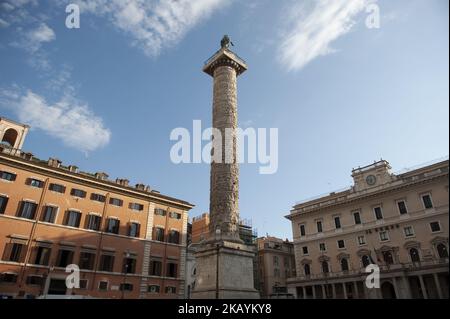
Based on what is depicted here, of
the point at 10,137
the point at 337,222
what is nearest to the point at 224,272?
the point at 337,222

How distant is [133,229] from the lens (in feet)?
81.4

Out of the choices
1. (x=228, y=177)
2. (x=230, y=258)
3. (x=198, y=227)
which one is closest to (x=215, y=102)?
(x=228, y=177)

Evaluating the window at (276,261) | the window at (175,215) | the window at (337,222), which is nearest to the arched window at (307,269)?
the window at (337,222)

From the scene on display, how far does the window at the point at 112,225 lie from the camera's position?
23583 millimetres

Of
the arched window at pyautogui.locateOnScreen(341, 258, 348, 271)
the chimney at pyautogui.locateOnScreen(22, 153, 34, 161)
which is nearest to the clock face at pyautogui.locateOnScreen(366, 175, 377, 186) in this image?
the arched window at pyautogui.locateOnScreen(341, 258, 348, 271)

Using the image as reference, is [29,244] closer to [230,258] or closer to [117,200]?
[117,200]

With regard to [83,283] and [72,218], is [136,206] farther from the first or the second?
[83,283]

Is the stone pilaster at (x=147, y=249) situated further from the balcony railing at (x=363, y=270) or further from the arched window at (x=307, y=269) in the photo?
the arched window at (x=307, y=269)

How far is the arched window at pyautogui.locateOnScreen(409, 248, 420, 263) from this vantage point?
2067 centimetres

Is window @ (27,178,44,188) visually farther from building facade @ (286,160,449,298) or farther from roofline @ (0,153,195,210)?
building facade @ (286,160,449,298)

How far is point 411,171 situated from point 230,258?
46.1 ft

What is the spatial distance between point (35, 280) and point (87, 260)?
325 centimetres

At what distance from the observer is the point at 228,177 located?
54.7 feet

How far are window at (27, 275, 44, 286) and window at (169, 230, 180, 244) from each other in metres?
9.95
